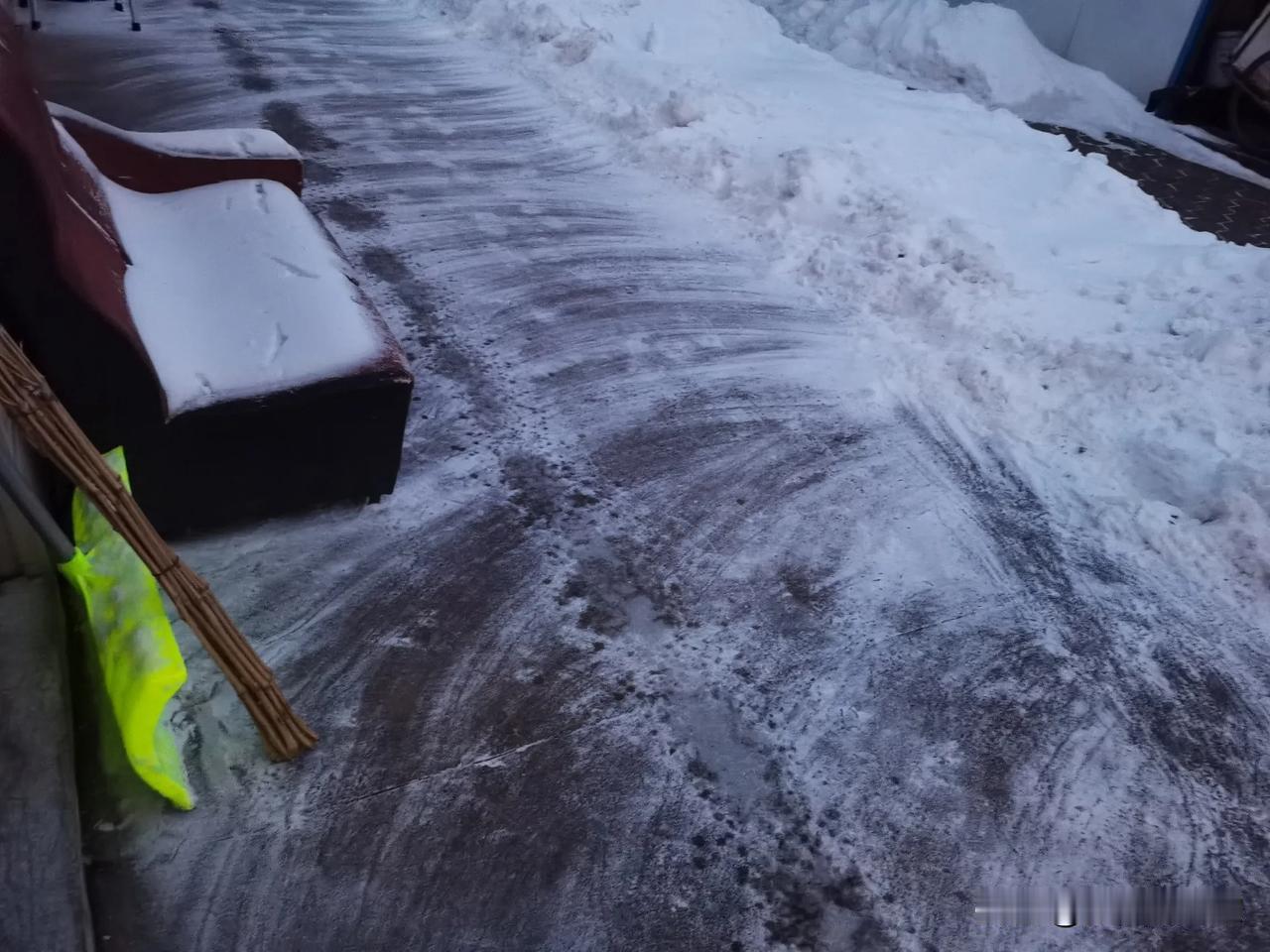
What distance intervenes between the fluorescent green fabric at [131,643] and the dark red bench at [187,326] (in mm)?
214

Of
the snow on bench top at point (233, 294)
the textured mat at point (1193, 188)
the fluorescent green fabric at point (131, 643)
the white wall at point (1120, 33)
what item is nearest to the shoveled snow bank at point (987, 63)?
the white wall at point (1120, 33)

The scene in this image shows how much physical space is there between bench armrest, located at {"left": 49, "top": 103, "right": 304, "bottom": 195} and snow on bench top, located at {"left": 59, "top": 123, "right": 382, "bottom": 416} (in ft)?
0.19

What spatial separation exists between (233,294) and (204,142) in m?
0.97

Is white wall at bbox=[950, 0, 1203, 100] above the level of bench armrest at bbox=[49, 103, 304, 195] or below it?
above

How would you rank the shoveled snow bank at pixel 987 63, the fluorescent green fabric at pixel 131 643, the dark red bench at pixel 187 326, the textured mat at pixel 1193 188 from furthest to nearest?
1. the shoveled snow bank at pixel 987 63
2. the textured mat at pixel 1193 188
3. the dark red bench at pixel 187 326
4. the fluorescent green fabric at pixel 131 643

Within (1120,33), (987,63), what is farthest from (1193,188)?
(1120,33)

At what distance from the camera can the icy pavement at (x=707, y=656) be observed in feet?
7.42

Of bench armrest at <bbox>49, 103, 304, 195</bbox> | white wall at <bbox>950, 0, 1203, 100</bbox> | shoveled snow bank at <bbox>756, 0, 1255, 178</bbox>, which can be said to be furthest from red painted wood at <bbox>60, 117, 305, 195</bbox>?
white wall at <bbox>950, 0, 1203, 100</bbox>

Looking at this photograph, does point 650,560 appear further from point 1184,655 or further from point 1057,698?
point 1184,655

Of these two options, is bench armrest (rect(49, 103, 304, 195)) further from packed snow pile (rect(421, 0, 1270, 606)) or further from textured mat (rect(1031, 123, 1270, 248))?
textured mat (rect(1031, 123, 1270, 248))

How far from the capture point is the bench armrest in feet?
10.9

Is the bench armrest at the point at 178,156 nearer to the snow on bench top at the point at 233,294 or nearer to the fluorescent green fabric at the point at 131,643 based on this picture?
the snow on bench top at the point at 233,294

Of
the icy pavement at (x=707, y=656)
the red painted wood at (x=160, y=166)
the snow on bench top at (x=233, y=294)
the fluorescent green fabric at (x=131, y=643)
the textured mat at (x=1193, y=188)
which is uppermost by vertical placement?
the red painted wood at (x=160, y=166)

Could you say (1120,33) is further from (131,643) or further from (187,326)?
(131,643)
